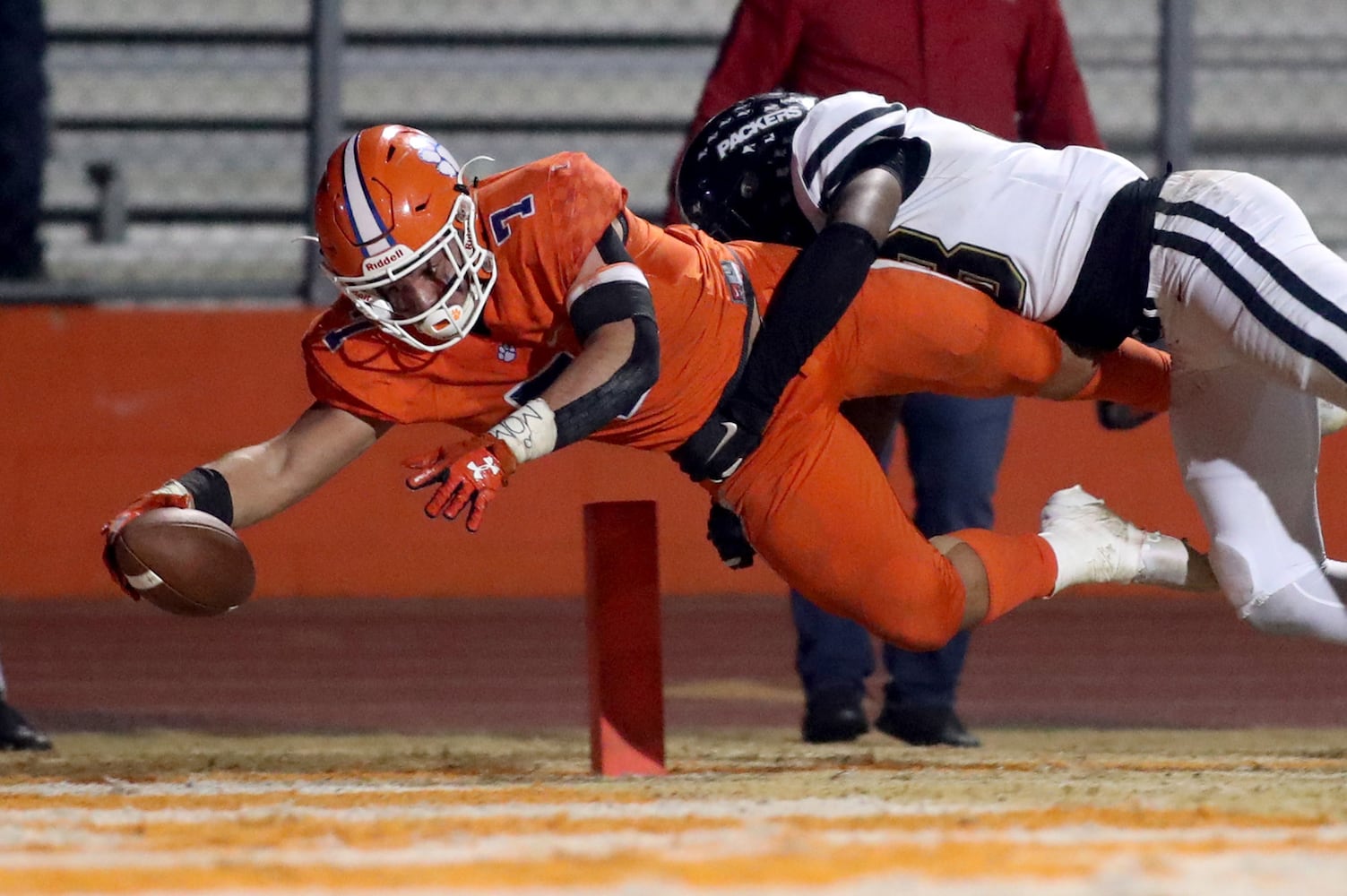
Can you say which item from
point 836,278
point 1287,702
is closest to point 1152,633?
point 1287,702

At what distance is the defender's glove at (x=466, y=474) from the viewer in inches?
114

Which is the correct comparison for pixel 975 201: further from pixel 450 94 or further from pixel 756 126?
pixel 450 94

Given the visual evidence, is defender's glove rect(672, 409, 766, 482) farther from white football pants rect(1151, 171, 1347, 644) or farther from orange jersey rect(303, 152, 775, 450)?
white football pants rect(1151, 171, 1347, 644)

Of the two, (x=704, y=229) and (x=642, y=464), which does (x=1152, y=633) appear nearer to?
(x=642, y=464)

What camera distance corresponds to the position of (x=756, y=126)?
12.1 ft

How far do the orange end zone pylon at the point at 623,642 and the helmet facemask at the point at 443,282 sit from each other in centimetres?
50

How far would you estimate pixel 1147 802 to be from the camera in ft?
9.53

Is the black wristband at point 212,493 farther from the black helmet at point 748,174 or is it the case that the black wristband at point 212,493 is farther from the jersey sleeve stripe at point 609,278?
the black helmet at point 748,174

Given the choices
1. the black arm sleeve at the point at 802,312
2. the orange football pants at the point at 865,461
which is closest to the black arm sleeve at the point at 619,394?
the black arm sleeve at the point at 802,312

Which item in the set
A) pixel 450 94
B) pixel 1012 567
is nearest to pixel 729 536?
pixel 1012 567

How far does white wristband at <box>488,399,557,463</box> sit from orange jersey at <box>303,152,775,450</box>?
34 cm

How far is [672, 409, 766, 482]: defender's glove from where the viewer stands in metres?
3.47

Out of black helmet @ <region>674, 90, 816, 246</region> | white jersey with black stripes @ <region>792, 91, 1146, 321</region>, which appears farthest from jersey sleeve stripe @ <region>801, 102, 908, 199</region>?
black helmet @ <region>674, 90, 816, 246</region>

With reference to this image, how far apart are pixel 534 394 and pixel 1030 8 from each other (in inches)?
72.8
